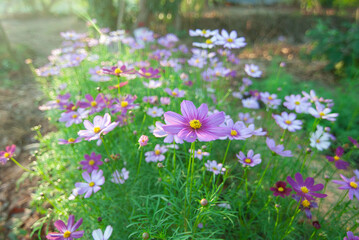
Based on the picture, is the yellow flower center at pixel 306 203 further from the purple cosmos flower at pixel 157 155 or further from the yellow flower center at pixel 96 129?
the yellow flower center at pixel 96 129

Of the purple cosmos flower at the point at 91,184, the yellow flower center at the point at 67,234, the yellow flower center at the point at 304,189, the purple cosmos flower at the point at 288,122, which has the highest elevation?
the purple cosmos flower at the point at 288,122

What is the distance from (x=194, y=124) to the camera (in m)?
0.81

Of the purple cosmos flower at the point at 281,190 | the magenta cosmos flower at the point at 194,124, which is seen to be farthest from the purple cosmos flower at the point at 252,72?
the magenta cosmos flower at the point at 194,124

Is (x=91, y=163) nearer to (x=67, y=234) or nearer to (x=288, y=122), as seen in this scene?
(x=67, y=234)

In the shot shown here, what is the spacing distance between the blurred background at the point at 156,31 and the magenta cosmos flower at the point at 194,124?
3.21 feet

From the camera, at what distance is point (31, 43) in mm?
5793

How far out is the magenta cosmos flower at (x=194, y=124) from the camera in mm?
769

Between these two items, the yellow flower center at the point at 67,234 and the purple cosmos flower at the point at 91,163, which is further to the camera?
the purple cosmos flower at the point at 91,163

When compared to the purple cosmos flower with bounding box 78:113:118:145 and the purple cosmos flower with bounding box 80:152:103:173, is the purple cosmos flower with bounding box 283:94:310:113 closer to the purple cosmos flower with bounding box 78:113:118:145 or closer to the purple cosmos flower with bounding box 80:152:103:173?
the purple cosmos flower with bounding box 78:113:118:145

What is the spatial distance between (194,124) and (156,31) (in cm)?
493

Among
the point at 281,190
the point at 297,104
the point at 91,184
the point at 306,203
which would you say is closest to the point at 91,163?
the point at 91,184

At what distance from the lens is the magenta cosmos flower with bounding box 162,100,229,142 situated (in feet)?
2.52

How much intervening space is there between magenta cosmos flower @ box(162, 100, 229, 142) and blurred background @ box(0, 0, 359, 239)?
98 centimetres

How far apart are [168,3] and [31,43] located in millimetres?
3557
